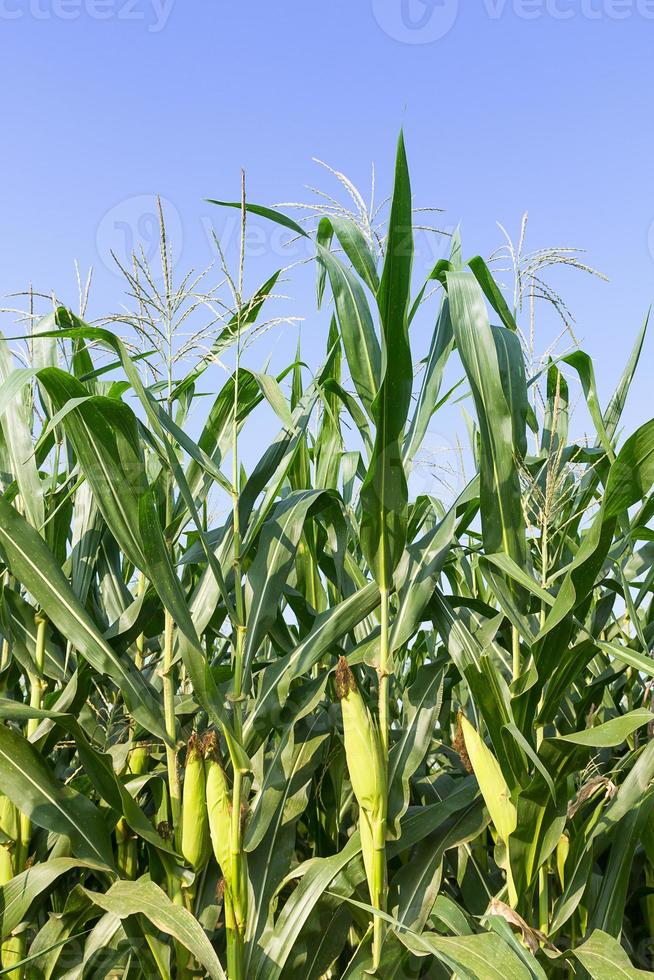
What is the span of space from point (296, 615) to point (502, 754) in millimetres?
630

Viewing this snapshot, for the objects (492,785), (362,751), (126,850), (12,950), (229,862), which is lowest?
(12,950)

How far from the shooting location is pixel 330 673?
166cm

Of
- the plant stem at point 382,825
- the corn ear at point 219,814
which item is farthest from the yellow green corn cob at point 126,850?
the plant stem at point 382,825

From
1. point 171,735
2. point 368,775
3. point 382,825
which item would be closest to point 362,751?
point 368,775

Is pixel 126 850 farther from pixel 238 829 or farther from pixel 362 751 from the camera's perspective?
pixel 362 751

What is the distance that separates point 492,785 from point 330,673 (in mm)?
383

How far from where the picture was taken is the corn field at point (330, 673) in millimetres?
1490

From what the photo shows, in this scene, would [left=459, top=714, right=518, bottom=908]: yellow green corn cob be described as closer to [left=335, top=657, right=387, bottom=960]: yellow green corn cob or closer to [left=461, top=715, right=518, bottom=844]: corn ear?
[left=461, top=715, right=518, bottom=844]: corn ear

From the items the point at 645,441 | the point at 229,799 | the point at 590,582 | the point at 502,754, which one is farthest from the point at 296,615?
the point at 645,441

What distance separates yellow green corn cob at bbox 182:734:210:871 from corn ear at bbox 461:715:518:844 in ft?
1.72

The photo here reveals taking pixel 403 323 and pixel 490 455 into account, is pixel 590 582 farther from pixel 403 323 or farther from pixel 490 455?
pixel 403 323

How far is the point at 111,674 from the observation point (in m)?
1.57

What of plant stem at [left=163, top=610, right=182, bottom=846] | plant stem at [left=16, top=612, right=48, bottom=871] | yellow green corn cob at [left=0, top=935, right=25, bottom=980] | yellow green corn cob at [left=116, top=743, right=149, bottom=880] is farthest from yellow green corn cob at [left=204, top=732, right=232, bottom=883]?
yellow green corn cob at [left=0, top=935, right=25, bottom=980]

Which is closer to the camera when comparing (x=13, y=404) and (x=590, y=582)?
(x=590, y=582)
